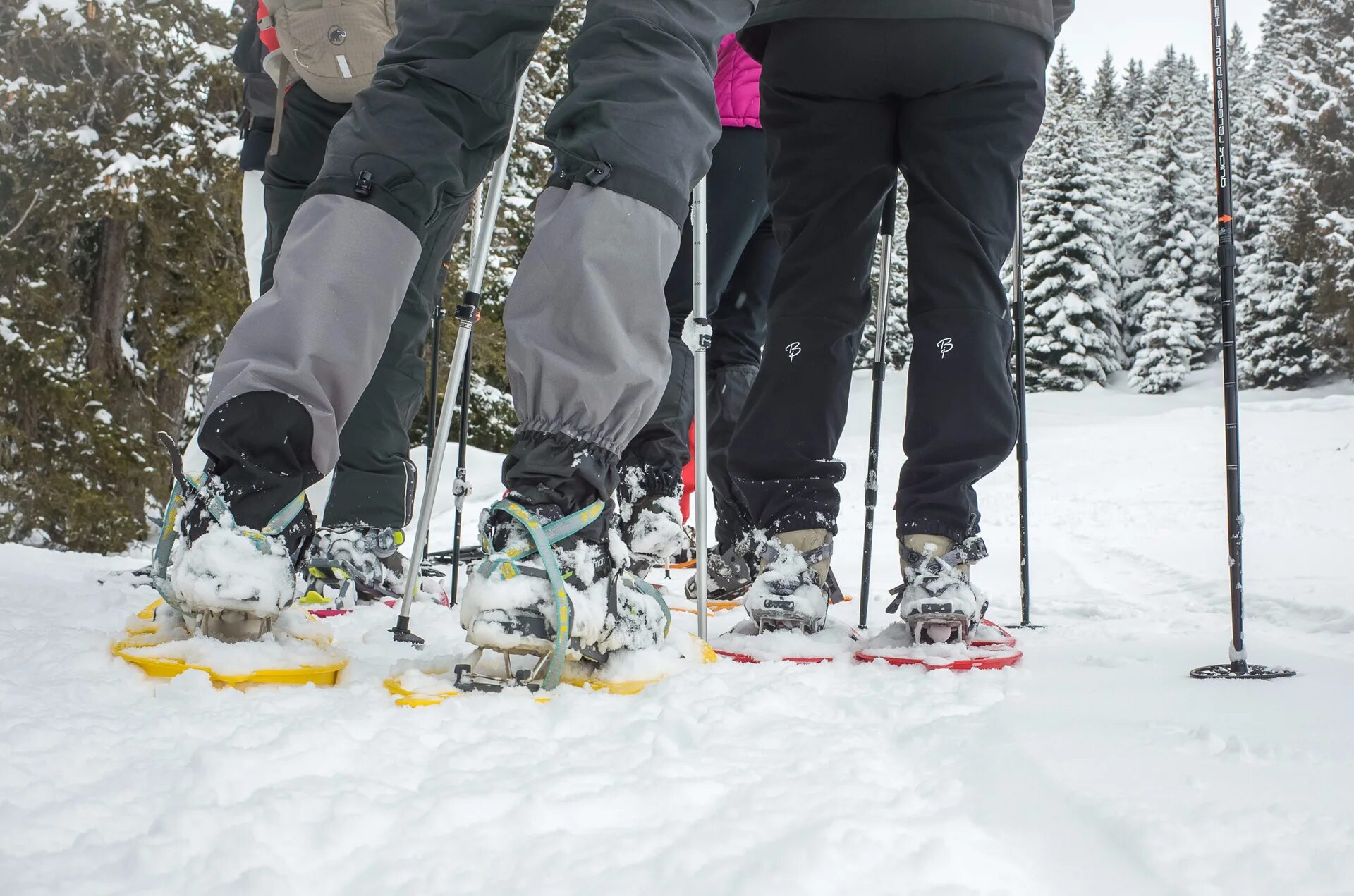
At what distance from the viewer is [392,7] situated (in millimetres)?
2178

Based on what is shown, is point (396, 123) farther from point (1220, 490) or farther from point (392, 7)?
point (1220, 490)

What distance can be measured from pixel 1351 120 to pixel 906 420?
2524 centimetres

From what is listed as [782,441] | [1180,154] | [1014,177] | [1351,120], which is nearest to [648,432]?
[782,441]

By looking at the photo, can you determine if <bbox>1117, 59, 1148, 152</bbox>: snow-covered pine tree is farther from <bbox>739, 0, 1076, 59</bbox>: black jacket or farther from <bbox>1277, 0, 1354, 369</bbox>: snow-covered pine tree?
<bbox>739, 0, 1076, 59</bbox>: black jacket

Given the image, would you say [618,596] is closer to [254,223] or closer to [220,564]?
[220,564]

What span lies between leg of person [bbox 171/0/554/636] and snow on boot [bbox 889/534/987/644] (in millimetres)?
1034

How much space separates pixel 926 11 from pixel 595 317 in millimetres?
1013

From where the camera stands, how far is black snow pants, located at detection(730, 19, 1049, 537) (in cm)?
180

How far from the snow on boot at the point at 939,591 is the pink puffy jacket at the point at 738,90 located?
159 cm

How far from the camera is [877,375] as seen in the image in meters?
2.54

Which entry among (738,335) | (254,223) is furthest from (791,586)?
(254,223)

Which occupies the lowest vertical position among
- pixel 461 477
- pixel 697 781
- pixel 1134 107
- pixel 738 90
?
pixel 697 781

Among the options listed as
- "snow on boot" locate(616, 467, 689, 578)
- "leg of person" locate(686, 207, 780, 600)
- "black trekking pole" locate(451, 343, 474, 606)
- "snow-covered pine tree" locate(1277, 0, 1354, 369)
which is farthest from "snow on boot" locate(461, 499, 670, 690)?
"snow-covered pine tree" locate(1277, 0, 1354, 369)

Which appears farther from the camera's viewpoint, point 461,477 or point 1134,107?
point 1134,107
